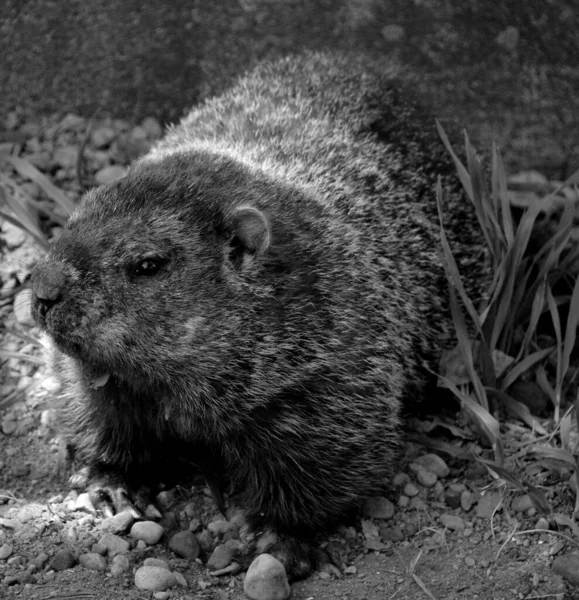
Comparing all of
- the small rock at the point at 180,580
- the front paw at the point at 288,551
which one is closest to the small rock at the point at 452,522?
the front paw at the point at 288,551

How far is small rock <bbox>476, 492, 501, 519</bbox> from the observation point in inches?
181

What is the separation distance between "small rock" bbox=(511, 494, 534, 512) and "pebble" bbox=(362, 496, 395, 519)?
61 centimetres

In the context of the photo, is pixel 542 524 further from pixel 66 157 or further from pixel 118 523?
pixel 66 157

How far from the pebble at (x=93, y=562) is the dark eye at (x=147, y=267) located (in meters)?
1.30

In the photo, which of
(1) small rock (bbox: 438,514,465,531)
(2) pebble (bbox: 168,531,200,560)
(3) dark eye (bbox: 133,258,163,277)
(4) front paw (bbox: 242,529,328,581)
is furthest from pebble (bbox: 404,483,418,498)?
(3) dark eye (bbox: 133,258,163,277)

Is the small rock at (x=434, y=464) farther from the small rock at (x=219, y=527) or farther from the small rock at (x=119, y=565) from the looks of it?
the small rock at (x=119, y=565)

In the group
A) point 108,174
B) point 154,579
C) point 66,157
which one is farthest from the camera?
point 66,157

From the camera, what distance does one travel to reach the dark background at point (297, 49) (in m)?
6.67

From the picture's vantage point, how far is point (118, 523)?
4.48 meters

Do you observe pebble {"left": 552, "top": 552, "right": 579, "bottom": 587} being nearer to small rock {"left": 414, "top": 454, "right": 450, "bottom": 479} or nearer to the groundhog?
small rock {"left": 414, "top": 454, "right": 450, "bottom": 479}

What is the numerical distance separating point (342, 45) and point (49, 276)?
382cm

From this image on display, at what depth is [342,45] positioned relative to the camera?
693 cm

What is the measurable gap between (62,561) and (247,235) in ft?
5.49

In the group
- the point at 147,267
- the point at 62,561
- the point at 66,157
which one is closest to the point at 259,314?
the point at 147,267
